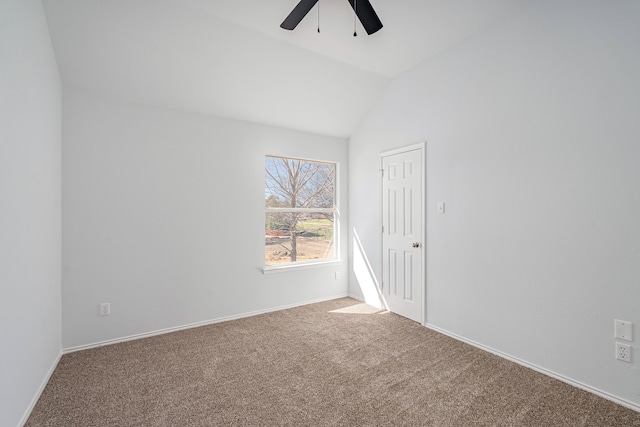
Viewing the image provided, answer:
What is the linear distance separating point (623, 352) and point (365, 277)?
2.61 metres

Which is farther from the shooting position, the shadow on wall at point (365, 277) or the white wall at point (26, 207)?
the shadow on wall at point (365, 277)

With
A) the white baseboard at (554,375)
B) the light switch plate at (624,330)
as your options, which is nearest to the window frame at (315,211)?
the white baseboard at (554,375)

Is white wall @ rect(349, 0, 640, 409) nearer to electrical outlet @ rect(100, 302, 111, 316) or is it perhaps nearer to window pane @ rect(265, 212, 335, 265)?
window pane @ rect(265, 212, 335, 265)

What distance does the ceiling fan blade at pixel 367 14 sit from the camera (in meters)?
1.92

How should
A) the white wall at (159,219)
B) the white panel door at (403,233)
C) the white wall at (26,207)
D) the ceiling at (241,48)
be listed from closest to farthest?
the white wall at (26,207) → the ceiling at (241,48) → the white wall at (159,219) → the white panel door at (403,233)

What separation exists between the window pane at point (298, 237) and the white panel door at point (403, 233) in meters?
0.94

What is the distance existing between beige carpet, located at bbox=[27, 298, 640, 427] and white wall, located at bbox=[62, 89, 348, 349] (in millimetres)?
409

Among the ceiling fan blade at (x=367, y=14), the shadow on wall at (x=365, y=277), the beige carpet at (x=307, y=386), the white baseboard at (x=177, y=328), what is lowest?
the beige carpet at (x=307, y=386)

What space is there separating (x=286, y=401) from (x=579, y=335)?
2172 mm

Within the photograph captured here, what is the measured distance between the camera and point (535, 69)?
2357 millimetres

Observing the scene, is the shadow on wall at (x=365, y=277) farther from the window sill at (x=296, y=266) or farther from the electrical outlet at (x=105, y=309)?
the electrical outlet at (x=105, y=309)

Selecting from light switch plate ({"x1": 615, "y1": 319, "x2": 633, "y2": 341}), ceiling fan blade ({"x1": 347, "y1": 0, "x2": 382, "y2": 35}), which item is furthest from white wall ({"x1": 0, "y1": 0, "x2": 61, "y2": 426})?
light switch plate ({"x1": 615, "y1": 319, "x2": 633, "y2": 341})

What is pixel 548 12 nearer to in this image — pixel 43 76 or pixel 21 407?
pixel 43 76

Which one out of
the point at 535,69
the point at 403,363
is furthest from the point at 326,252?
the point at 535,69
